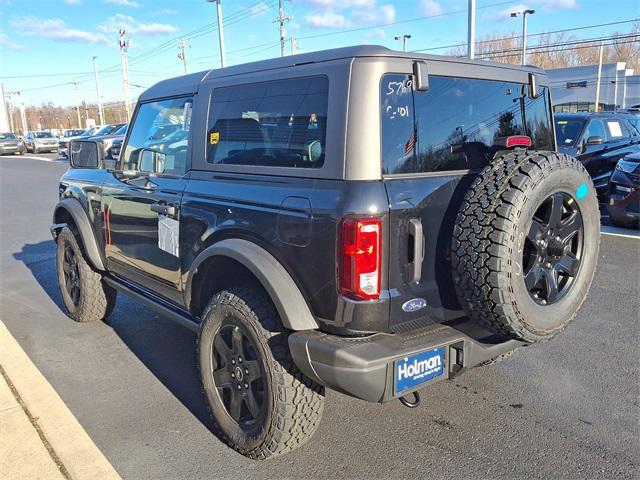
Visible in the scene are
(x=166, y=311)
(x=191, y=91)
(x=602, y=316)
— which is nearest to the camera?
(x=191, y=91)

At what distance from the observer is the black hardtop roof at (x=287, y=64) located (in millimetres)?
2467

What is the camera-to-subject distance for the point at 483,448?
2.88 meters

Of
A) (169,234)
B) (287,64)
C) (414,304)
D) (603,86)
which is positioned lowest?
(414,304)

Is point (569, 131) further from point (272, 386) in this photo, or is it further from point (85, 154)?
point (272, 386)

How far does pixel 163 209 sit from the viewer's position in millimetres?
3383

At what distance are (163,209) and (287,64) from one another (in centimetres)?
124

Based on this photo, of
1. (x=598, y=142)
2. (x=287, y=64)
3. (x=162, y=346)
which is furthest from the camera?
(x=598, y=142)

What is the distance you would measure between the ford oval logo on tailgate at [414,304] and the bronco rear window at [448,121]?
60 centimetres

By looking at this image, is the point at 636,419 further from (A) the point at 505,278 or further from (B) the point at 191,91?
(B) the point at 191,91

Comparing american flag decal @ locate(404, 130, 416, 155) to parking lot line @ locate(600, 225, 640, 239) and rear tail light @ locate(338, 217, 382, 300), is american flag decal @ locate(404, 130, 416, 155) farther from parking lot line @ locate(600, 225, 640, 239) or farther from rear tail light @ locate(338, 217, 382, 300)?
parking lot line @ locate(600, 225, 640, 239)

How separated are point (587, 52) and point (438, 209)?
69.5 m

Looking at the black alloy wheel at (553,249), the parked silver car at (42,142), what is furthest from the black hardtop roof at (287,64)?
the parked silver car at (42,142)

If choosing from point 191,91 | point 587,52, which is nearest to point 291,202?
point 191,91

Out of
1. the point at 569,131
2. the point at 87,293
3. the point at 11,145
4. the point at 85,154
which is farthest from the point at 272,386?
the point at 11,145
